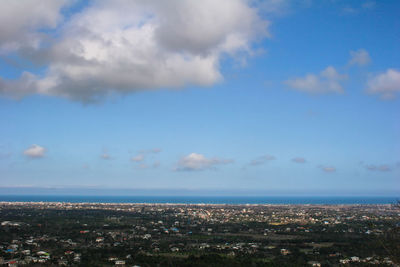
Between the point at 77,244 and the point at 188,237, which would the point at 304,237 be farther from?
the point at 77,244

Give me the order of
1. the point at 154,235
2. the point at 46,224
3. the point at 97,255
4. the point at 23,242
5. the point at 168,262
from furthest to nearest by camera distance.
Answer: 1. the point at 46,224
2. the point at 154,235
3. the point at 23,242
4. the point at 97,255
5. the point at 168,262

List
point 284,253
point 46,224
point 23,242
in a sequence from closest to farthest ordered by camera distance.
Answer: point 284,253 < point 23,242 < point 46,224

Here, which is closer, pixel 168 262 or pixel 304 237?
pixel 168 262

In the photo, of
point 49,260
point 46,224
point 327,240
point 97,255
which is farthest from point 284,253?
point 46,224

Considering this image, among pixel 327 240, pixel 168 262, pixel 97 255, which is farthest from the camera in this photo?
pixel 327 240

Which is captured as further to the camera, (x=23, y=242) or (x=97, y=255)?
(x=23, y=242)

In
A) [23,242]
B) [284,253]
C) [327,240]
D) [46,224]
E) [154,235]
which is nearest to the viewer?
[284,253]

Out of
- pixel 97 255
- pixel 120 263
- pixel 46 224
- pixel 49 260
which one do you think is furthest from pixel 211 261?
pixel 46 224

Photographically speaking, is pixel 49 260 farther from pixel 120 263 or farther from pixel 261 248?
pixel 261 248

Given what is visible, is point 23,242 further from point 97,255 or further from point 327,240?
point 327,240
